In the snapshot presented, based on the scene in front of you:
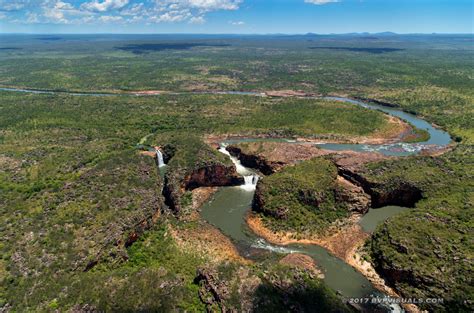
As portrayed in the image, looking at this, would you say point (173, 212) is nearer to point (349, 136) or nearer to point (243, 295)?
point (243, 295)

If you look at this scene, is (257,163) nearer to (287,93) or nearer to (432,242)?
(432,242)

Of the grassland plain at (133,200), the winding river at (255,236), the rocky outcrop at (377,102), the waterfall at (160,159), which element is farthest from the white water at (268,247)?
the rocky outcrop at (377,102)

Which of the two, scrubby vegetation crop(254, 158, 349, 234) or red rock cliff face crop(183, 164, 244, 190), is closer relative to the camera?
scrubby vegetation crop(254, 158, 349, 234)

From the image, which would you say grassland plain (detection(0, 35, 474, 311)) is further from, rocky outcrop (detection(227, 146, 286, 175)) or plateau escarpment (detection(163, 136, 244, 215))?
rocky outcrop (detection(227, 146, 286, 175))

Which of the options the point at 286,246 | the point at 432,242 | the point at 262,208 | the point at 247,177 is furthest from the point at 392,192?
the point at 247,177

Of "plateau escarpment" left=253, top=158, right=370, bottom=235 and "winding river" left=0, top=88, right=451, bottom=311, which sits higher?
"plateau escarpment" left=253, top=158, right=370, bottom=235

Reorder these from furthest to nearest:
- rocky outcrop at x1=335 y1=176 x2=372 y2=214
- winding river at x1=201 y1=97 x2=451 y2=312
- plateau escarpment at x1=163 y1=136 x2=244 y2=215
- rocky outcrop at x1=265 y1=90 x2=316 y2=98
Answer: rocky outcrop at x1=265 y1=90 x2=316 y2=98, plateau escarpment at x1=163 y1=136 x2=244 y2=215, rocky outcrop at x1=335 y1=176 x2=372 y2=214, winding river at x1=201 y1=97 x2=451 y2=312

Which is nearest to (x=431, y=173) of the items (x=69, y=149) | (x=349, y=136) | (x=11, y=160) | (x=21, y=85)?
(x=349, y=136)

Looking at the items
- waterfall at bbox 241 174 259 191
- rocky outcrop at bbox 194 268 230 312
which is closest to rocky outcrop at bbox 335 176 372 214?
waterfall at bbox 241 174 259 191
